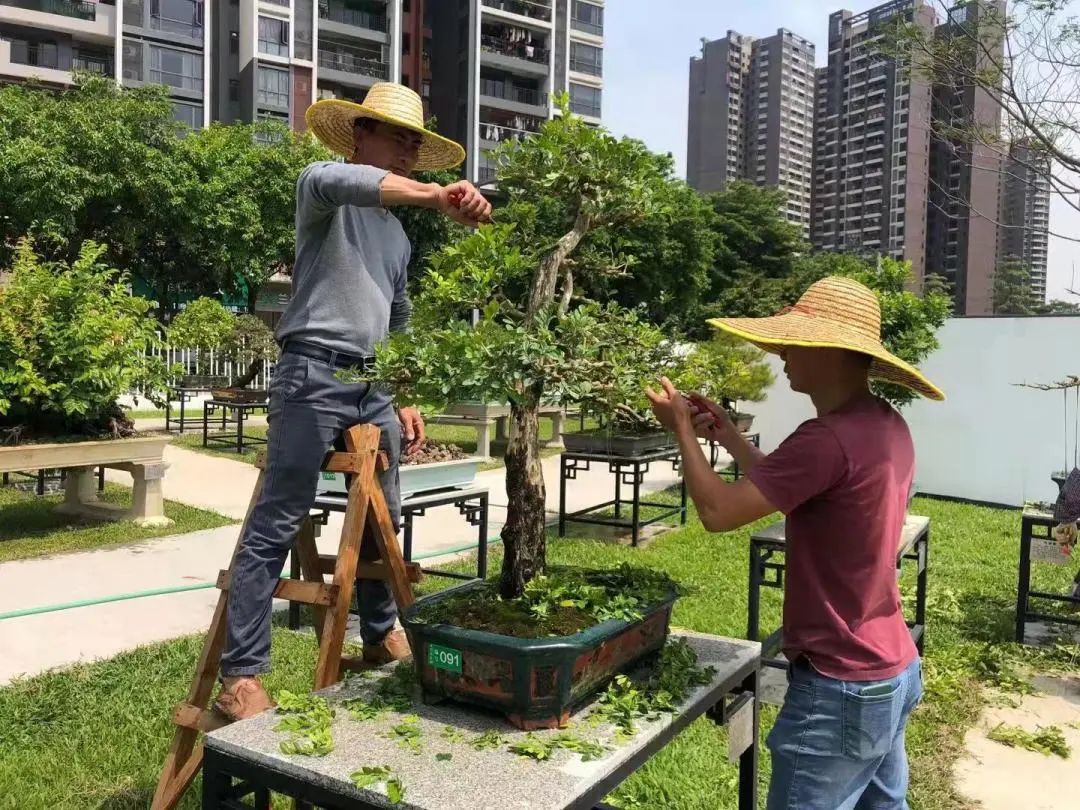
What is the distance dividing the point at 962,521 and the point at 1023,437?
4.27 feet

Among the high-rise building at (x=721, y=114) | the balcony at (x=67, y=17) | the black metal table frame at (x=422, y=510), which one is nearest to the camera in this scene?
the black metal table frame at (x=422, y=510)

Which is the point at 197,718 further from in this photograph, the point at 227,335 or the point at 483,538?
the point at 227,335

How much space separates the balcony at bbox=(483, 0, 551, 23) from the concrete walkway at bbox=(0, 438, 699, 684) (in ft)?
106

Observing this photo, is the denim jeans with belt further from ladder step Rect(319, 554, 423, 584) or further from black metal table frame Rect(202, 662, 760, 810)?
black metal table frame Rect(202, 662, 760, 810)

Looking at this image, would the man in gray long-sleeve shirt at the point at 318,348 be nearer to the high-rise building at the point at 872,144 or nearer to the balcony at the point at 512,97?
the high-rise building at the point at 872,144

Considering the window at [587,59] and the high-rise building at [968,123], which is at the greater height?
the window at [587,59]

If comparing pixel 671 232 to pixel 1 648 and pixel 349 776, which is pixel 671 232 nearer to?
pixel 1 648

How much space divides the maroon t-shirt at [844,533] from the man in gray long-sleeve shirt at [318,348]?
0.87 m

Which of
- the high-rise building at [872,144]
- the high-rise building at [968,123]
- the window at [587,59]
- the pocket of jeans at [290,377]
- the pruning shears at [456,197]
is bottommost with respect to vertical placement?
A: the pocket of jeans at [290,377]

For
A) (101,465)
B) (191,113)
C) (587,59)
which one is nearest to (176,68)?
(191,113)

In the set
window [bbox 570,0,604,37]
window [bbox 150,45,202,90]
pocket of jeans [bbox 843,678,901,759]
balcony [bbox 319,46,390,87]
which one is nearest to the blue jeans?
pocket of jeans [bbox 843,678,901,759]

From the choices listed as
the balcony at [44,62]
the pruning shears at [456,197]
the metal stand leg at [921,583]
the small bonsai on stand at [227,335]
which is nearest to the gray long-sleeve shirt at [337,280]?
the pruning shears at [456,197]

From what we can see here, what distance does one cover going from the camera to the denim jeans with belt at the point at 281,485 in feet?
5.98

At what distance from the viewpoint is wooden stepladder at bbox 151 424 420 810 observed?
1780 millimetres
